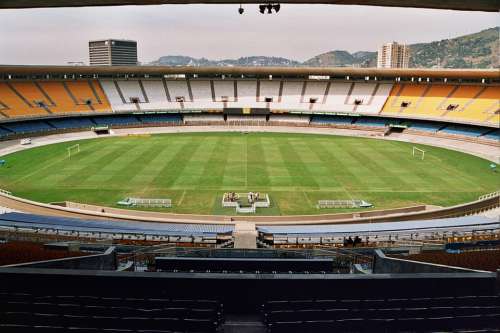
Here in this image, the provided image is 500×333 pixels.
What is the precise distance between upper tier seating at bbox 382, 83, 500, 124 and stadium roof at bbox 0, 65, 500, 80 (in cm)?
178

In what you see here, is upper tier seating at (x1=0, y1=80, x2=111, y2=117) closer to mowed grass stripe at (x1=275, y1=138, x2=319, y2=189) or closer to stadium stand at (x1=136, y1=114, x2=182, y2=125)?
stadium stand at (x1=136, y1=114, x2=182, y2=125)

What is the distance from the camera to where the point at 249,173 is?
36.1 m

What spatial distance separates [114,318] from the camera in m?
7.94

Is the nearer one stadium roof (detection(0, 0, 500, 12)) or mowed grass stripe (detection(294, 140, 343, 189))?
stadium roof (detection(0, 0, 500, 12))

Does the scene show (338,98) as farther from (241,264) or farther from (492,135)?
(241,264)

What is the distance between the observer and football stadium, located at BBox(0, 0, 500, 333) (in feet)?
28.3

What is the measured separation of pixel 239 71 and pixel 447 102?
1221 inches

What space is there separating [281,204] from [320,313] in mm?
20007

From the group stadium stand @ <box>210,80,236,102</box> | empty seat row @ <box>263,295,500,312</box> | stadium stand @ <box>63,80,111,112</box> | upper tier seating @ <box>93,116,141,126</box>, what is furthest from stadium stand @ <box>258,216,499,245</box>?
stadium stand @ <box>210,80,236,102</box>

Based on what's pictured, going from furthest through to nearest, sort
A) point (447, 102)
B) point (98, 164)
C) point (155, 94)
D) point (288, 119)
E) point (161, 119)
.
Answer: point (155, 94), point (288, 119), point (161, 119), point (447, 102), point (98, 164)

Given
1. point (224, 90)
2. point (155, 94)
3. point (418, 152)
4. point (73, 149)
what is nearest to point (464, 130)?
point (418, 152)

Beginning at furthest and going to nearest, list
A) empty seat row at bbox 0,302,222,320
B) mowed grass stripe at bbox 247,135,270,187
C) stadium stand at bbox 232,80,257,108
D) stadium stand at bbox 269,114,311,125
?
stadium stand at bbox 232,80,257,108 → stadium stand at bbox 269,114,311,125 → mowed grass stripe at bbox 247,135,270,187 → empty seat row at bbox 0,302,222,320

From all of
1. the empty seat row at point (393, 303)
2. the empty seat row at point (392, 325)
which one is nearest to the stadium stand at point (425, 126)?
the empty seat row at point (393, 303)

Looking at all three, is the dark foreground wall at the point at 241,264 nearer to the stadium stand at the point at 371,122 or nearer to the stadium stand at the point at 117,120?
the stadium stand at the point at 371,122
